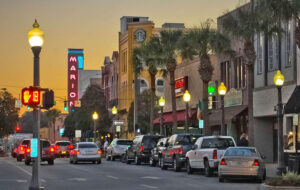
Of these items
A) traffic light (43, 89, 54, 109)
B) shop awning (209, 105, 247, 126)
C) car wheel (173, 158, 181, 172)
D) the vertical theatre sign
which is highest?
the vertical theatre sign

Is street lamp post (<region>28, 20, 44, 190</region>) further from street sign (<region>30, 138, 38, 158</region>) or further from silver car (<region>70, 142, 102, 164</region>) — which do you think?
silver car (<region>70, 142, 102, 164</region>)

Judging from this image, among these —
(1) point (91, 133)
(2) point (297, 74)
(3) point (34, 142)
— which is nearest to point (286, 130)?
(2) point (297, 74)

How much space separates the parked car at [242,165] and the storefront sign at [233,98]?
68.7ft

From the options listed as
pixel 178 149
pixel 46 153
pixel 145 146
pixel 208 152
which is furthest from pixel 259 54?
pixel 208 152

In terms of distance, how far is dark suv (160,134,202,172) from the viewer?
117ft

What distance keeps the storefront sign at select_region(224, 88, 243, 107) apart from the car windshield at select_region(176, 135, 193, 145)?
12.3 metres

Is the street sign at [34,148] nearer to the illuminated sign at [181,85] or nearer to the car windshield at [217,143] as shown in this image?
the car windshield at [217,143]

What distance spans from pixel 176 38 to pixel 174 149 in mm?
20169

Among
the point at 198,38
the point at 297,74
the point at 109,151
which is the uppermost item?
the point at 198,38

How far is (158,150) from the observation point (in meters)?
40.5

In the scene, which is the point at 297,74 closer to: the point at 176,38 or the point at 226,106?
the point at 226,106

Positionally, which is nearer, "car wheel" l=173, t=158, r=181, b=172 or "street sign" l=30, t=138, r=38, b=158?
"street sign" l=30, t=138, r=38, b=158

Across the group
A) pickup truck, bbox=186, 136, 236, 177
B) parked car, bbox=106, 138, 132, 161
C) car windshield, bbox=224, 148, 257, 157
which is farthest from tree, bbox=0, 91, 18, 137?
car windshield, bbox=224, 148, 257, 157

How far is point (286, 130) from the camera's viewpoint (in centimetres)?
4122
